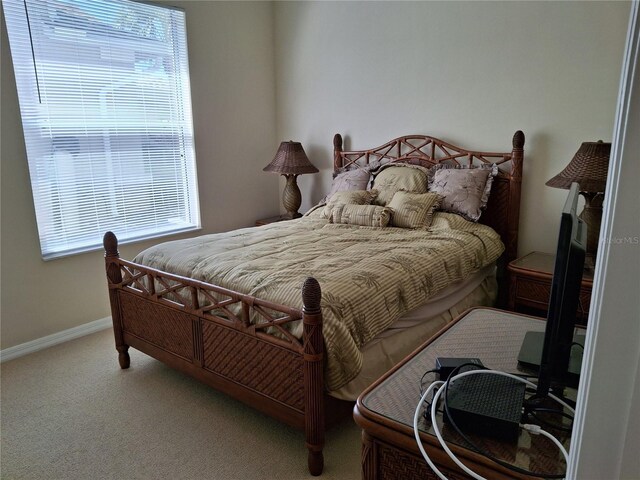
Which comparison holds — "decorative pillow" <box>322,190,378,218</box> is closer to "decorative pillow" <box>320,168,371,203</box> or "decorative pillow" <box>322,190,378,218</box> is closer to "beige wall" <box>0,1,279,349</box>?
"decorative pillow" <box>320,168,371,203</box>

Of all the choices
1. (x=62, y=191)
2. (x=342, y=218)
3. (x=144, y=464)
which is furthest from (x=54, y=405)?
(x=342, y=218)

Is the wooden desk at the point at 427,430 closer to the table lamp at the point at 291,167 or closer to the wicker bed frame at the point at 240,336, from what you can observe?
the wicker bed frame at the point at 240,336

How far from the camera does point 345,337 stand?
6.16 feet

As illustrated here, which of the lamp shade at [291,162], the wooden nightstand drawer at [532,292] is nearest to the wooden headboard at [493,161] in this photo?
the wooden nightstand drawer at [532,292]

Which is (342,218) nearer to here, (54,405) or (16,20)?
(54,405)

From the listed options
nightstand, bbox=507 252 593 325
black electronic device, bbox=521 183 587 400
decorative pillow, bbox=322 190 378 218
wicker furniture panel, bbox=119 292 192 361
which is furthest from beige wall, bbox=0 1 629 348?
black electronic device, bbox=521 183 587 400

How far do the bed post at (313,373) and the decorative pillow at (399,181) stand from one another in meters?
1.77

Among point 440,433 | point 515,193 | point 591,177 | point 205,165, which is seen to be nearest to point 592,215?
point 591,177

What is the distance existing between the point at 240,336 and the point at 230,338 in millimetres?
77

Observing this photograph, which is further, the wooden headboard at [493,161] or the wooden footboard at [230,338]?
the wooden headboard at [493,161]

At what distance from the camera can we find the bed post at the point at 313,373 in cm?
177

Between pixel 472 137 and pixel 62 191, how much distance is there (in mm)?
2912

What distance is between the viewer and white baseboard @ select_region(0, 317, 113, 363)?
9.91 ft

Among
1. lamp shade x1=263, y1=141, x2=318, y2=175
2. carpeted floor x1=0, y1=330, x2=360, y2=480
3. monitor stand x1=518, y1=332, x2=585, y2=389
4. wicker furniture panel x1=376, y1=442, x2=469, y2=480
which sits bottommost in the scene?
carpeted floor x1=0, y1=330, x2=360, y2=480
